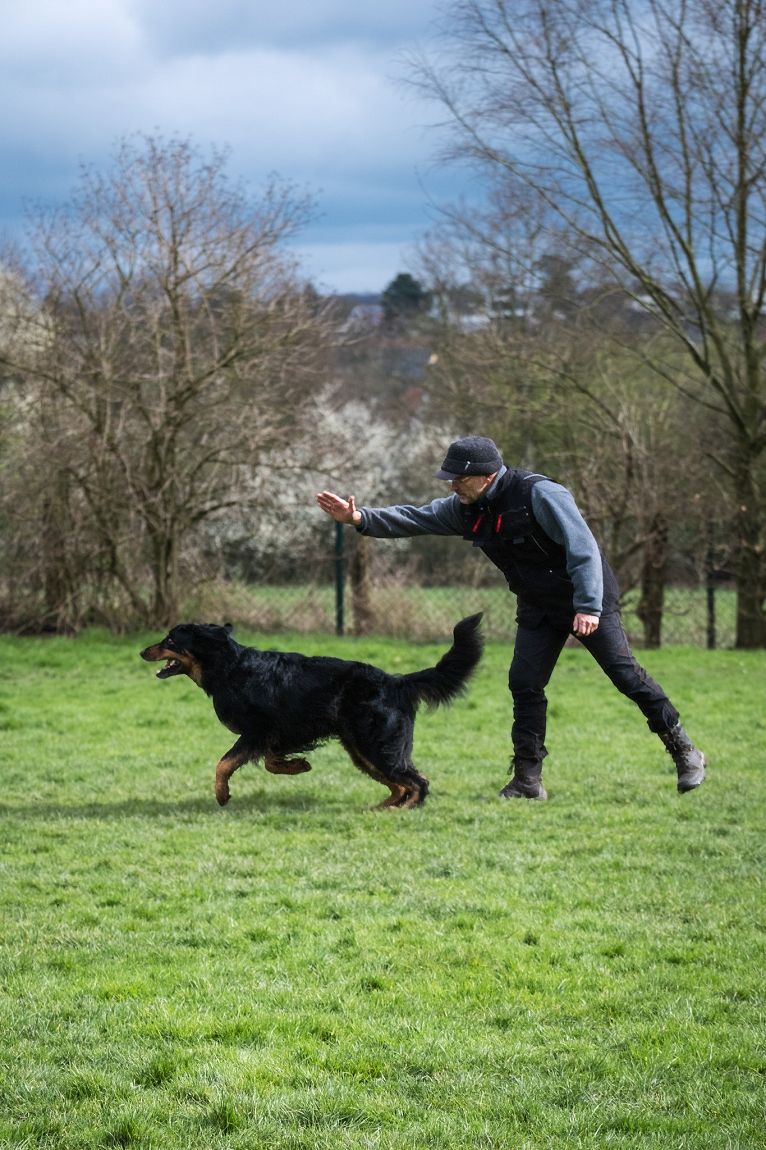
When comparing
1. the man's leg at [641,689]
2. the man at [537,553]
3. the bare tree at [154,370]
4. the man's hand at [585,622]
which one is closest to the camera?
the man's hand at [585,622]

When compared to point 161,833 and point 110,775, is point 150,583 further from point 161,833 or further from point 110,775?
point 161,833

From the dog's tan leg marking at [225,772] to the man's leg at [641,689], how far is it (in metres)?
2.25

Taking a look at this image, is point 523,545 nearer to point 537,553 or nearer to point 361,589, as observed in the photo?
point 537,553

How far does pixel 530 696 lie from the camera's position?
6.88 m

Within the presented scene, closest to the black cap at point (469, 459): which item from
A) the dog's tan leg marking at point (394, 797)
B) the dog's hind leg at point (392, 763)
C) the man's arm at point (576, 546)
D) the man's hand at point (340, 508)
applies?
the man's arm at point (576, 546)

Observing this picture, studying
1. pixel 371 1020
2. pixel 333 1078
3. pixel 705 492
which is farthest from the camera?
pixel 705 492

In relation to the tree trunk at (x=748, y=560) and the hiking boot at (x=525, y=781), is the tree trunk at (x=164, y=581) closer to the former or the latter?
the tree trunk at (x=748, y=560)

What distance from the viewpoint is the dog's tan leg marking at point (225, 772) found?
7.48 m

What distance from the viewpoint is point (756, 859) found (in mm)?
6422

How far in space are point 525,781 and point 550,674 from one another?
76 cm

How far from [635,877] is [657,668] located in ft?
29.4

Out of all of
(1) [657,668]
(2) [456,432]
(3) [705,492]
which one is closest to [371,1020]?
(1) [657,668]

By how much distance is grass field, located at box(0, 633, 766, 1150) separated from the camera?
11.4ft

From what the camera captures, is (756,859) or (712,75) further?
(712,75)
